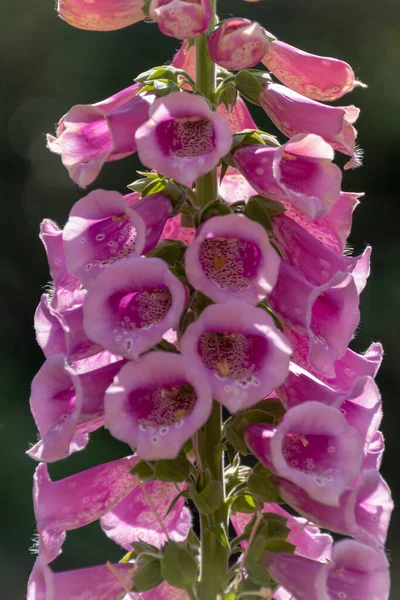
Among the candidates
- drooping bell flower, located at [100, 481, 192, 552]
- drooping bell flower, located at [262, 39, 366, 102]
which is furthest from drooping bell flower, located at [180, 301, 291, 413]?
drooping bell flower, located at [262, 39, 366, 102]

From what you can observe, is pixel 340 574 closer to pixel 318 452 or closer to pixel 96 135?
pixel 318 452

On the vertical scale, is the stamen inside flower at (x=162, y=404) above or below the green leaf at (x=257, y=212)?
below

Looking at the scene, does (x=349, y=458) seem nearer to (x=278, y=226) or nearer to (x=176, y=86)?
(x=278, y=226)

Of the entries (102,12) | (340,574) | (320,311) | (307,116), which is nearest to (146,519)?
(340,574)

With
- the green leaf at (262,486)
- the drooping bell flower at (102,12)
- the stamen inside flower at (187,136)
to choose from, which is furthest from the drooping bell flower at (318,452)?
the drooping bell flower at (102,12)

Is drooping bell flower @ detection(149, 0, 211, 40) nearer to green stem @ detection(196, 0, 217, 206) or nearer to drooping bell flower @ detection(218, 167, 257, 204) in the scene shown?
green stem @ detection(196, 0, 217, 206)

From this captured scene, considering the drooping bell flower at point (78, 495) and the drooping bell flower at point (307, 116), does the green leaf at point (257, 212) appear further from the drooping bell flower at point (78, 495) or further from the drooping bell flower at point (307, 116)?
the drooping bell flower at point (78, 495)
